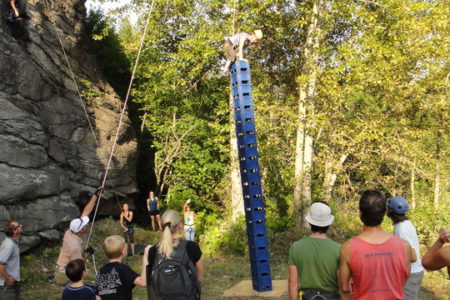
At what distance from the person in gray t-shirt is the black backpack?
243 cm

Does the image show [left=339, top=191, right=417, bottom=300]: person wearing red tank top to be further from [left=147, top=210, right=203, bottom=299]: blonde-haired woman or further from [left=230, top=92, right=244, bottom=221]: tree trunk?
[left=230, top=92, right=244, bottom=221]: tree trunk

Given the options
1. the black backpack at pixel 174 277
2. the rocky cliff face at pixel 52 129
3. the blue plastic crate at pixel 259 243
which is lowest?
the blue plastic crate at pixel 259 243

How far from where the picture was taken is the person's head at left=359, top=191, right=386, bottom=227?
3.03 meters

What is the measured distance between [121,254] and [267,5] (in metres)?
12.1

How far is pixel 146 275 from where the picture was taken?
11.8ft

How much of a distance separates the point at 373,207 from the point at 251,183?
17.0ft

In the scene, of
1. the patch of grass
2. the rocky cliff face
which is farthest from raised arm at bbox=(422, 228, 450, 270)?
the rocky cliff face

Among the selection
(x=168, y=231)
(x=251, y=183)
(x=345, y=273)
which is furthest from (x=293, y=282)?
(x=251, y=183)

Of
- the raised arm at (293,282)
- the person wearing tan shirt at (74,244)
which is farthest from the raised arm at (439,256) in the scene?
the person wearing tan shirt at (74,244)

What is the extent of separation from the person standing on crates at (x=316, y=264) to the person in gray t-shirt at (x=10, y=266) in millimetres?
3373

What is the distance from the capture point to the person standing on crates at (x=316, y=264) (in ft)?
11.0

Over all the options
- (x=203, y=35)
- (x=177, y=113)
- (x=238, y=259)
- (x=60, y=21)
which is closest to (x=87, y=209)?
(x=238, y=259)

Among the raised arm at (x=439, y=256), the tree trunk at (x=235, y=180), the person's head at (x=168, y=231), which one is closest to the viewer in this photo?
the raised arm at (x=439, y=256)

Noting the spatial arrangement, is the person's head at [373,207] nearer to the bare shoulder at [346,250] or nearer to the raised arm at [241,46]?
the bare shoulder at [346,250]
